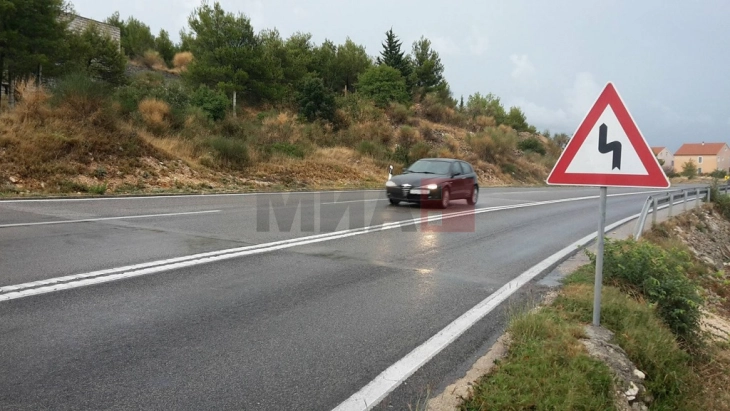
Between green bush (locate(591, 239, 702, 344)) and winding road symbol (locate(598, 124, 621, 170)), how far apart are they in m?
2.07

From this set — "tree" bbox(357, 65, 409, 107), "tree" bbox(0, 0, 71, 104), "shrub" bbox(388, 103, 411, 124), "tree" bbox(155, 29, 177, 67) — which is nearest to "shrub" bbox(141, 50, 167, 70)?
"tree" bbox(155, 29, 177, 67)

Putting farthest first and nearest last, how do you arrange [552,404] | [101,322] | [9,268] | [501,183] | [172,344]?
1. [501,183]
2. [9,268]
3. [101,322]
4. [172,344]
5. [552,404]

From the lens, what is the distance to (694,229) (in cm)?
1641

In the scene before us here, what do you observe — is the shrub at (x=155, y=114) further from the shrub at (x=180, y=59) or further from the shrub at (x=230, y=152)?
the shrub at (x=180, y=59)

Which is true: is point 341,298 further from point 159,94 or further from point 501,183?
point 501,183

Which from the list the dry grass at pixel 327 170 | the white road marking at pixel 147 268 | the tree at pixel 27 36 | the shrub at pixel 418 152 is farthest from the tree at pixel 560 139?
the white road marking at pixel 147 268

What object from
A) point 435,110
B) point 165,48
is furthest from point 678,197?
point 165,48

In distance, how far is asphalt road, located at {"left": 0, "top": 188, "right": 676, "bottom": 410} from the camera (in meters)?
3.31

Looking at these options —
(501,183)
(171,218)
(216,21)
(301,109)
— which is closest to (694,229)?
(171,218)

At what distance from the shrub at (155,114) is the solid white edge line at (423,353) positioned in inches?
748

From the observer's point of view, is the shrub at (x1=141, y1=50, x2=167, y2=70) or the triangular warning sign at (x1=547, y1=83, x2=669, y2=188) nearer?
the triangular warning sign at (x1=547, y1=83, x2=669, y2=188)

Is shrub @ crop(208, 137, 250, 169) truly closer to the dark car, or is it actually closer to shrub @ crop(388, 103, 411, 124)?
the dark car

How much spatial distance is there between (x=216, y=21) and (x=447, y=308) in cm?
3477

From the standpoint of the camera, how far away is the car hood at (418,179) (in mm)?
14906
